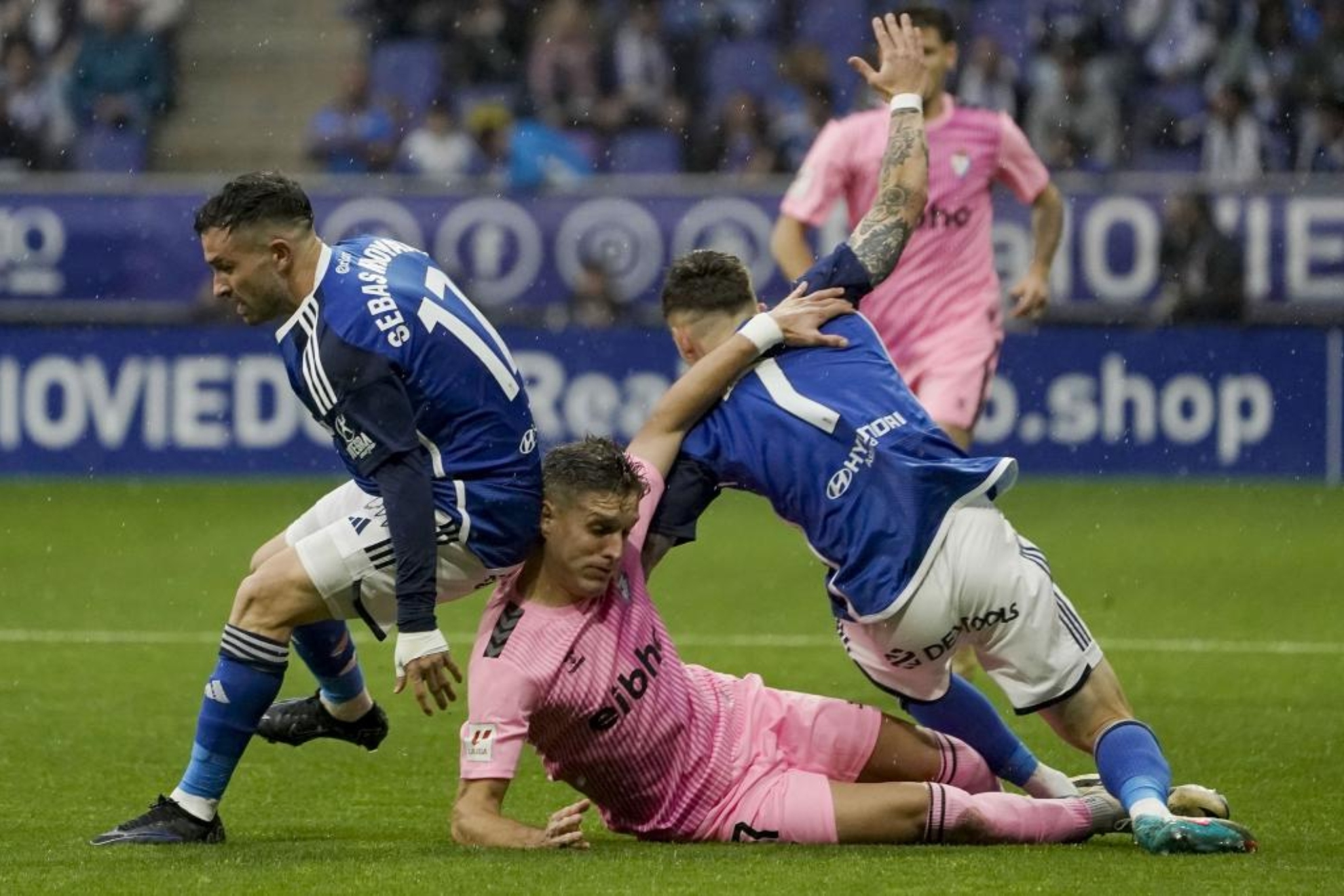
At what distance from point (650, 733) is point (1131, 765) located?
1.13m

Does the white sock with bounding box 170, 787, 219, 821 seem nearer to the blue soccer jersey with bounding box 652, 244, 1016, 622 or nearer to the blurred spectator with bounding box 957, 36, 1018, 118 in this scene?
the blue soccer jersey with bounding box 652, 244, 1016, 622

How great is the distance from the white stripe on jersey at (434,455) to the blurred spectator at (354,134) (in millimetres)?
12332

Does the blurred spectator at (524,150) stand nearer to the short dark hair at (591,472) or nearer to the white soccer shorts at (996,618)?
the short dark hair at (591,472)

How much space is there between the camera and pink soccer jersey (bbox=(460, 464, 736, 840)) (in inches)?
224

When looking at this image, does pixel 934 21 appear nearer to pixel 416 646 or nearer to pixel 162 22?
pixel 416 646

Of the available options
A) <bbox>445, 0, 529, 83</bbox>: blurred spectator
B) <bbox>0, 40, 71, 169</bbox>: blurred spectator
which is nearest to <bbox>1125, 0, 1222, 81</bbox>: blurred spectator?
<bbox>445, 0, 529, 83</bbox>: blurred spectator

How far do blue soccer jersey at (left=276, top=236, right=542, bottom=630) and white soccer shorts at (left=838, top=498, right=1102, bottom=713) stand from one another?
0.95 m

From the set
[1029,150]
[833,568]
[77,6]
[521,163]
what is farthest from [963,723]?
[77,6]

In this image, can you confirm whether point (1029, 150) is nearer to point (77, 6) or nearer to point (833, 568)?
point (833, 568)

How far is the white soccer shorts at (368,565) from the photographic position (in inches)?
231

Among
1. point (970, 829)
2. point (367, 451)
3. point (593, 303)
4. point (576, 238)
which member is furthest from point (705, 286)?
point (576, 238)

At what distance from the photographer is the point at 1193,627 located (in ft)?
34.3

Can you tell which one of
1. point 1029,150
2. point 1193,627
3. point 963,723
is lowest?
point 1193,627

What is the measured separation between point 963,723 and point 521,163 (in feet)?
38.8
